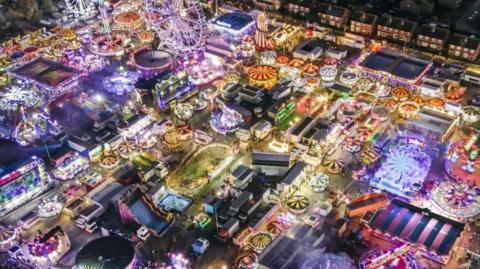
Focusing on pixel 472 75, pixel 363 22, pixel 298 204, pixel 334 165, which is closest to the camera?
pixel 298 204

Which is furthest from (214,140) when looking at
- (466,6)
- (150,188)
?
(466,6)

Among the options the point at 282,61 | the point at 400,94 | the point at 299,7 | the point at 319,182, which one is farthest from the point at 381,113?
the point at 299,7

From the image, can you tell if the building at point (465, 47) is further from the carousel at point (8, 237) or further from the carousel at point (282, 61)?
the carousel at point (8, 237)

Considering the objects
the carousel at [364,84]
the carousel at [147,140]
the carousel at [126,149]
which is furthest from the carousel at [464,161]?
the carousel at [126,149]

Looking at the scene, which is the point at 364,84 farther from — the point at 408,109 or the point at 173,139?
the point at 173,139

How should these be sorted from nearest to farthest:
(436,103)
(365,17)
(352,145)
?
(352,145) < (436,103) < (365,17)

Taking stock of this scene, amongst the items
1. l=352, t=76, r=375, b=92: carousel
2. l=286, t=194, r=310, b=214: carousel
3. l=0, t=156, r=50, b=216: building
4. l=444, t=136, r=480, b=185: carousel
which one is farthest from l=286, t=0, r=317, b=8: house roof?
l=0, t=156, r=50, b=216: building

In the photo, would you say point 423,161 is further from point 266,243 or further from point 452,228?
point 266,243
